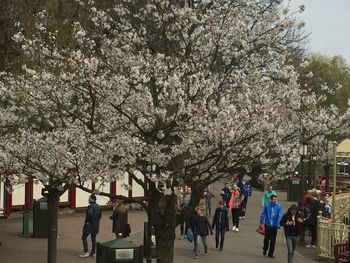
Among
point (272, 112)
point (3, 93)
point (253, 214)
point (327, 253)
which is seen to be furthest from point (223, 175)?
point (253, 214)

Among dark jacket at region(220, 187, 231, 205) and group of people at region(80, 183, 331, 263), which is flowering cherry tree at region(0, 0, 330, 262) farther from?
dark jacket at region(220, 187, 231, 205)

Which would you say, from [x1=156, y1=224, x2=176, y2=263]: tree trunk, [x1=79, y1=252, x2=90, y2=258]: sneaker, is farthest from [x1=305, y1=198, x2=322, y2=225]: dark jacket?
[x1=156, y1=224, x2=176, y2=263]: tree trunk

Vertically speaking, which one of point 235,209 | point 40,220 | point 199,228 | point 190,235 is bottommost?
point 190,235

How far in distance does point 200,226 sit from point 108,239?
3.53 meters

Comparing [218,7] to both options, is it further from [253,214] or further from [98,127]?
[253,214]

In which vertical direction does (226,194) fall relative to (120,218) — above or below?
above

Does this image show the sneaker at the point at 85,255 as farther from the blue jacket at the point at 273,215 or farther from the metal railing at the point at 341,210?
the metal railing at the point at 341,210

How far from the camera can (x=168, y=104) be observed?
8477 millimetres

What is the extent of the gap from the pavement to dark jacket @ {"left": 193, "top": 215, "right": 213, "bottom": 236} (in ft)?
2.01

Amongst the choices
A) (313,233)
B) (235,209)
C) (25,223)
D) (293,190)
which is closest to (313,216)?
(313,233)

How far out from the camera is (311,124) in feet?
33.3

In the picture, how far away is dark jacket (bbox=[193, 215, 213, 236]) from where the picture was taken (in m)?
14.8

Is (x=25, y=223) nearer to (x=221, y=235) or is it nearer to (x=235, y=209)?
(x=221, y=235)

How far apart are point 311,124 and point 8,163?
17.7 ft
